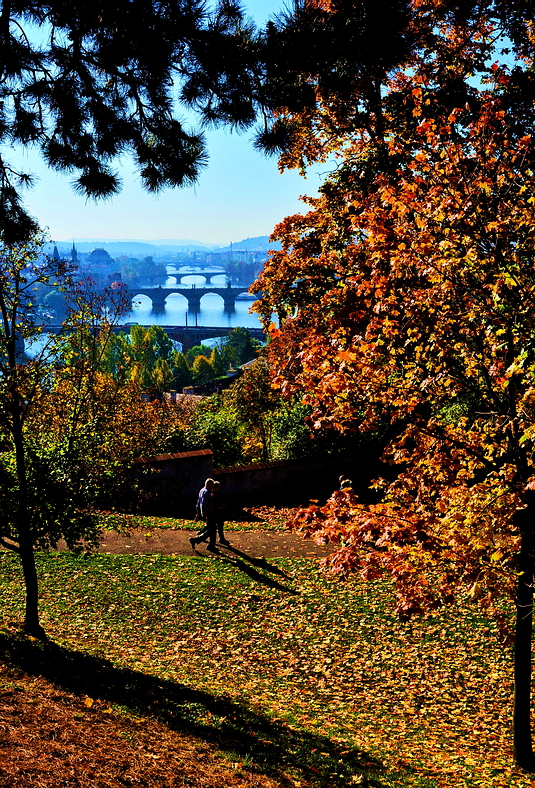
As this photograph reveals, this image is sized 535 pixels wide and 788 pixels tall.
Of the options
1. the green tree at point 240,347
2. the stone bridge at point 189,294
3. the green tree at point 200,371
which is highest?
the stone bridge at point 189,294

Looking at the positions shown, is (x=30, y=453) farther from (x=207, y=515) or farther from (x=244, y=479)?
(x=244, y=479)

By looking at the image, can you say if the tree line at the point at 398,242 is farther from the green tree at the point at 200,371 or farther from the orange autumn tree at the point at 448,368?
the green tree at the point at 200,371

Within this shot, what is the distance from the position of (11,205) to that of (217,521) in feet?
24.7

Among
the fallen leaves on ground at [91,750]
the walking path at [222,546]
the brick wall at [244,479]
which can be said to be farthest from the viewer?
the brick wall at [244,479]

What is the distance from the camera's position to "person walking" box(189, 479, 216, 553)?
12.2 metres

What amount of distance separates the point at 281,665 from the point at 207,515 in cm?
419

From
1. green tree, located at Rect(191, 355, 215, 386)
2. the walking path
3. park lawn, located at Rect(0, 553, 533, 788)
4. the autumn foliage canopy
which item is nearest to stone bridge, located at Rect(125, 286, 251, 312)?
green tree, located at Rect(191, 355, 215, 386)

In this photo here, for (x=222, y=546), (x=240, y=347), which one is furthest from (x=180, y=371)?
(x=222, y=546)

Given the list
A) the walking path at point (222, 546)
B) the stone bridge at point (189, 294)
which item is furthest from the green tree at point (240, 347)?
the walking path at point (222, 546)

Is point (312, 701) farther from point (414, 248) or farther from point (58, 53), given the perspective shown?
point (58, 53)

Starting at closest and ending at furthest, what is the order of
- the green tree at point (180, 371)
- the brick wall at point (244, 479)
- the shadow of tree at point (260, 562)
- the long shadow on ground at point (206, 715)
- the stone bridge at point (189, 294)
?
the long shadow on ground at point (206, 715), the shadow of tree at point (260, 562), the brick wall at point (244, 479), the green tree at point (180, 371), the stone bridge at point (189, 294)

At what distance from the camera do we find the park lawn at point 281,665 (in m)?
6.10

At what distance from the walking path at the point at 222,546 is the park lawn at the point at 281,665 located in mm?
600

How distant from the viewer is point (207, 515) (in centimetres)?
1229
